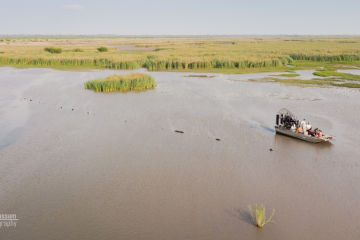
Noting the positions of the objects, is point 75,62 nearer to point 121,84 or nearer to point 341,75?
point 121,84

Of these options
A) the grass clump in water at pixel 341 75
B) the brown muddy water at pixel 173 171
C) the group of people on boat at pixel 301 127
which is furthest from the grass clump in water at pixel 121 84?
the grass clump in water at pixel 341 75

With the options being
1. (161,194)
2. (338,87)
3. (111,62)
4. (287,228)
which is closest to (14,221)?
(161,194)

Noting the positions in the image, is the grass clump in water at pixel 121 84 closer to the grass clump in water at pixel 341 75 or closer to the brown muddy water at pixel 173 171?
the brown muddy water at pixel 173 171

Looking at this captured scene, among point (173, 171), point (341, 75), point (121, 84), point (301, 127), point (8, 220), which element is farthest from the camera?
point (341, 75)

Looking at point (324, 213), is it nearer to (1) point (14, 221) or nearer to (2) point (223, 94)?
(1) point (14, 221)

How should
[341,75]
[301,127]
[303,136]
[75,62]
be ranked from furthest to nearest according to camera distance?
[75,62]
[341,75]
[301,127]
[303,136]

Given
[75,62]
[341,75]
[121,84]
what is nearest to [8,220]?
[121,84]
